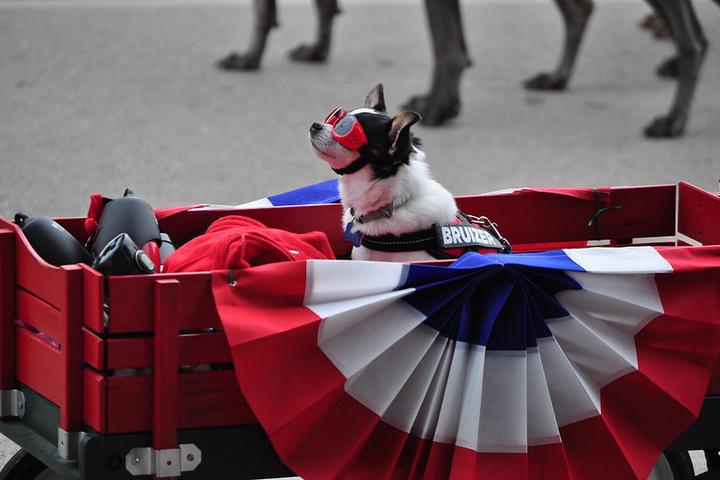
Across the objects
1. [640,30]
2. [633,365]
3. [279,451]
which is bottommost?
[279,451]

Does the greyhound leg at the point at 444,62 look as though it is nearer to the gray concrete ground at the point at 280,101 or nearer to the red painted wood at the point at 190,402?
the gray concrete ground at the point at 280,101

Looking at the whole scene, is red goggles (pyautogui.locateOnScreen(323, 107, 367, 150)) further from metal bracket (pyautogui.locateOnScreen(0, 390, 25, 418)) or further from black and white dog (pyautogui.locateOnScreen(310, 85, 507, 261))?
metal bracket (pyautogui.locateOnScreen(0, 390, 25, 418))

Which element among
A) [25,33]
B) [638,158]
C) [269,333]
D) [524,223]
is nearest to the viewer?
[269,333]

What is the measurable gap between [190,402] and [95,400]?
7.0 inches

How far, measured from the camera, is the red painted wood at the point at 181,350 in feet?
7.29

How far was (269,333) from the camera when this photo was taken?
2240mm

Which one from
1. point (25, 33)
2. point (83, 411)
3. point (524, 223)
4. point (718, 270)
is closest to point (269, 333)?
point (83, 411)

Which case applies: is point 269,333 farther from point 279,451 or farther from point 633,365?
point 633,365

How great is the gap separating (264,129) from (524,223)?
3.58 meters

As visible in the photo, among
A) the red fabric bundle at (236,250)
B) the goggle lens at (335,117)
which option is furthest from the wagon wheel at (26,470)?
the goggle lens at (335,117)

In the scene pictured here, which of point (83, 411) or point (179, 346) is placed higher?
point (179, 346)

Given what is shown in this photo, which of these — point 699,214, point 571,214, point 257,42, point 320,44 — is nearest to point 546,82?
point 320,44

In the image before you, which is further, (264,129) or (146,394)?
(264,129)

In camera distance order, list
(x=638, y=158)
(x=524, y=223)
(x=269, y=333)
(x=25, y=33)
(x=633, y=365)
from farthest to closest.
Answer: (x=25, y=33), (x=638, y=158), (x=524, y=223), (x=633, y=365), (x=269, y=333)
